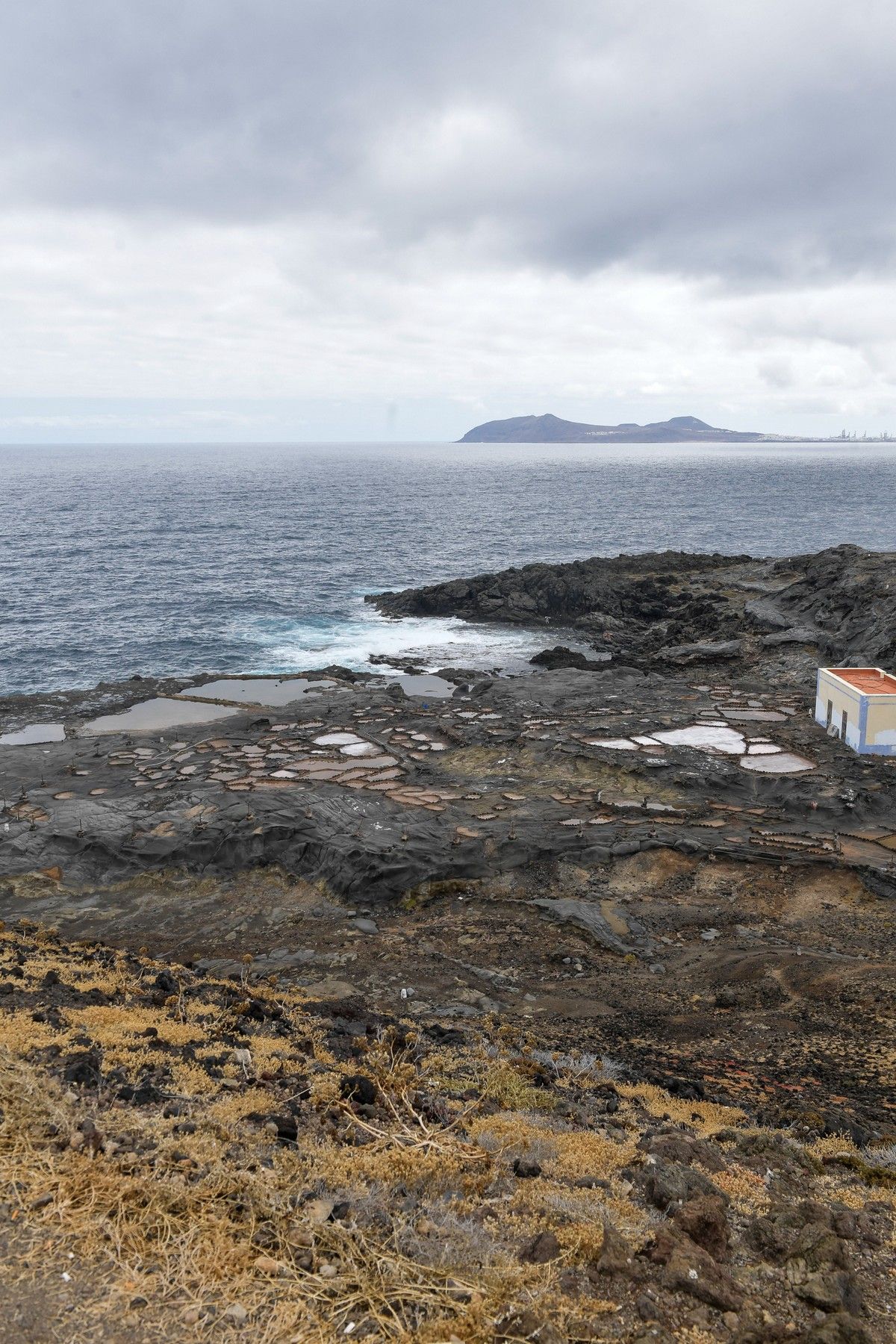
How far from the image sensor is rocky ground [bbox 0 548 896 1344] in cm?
488

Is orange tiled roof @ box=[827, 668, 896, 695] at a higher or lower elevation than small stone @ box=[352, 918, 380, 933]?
higher

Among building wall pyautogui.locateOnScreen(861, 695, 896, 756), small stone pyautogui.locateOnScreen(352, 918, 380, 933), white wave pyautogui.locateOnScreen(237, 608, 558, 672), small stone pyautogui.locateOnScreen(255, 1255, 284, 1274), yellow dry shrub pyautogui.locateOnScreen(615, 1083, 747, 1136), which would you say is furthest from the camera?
white wave pyautogui.locateOnScreen(237, 608, 558, 672)

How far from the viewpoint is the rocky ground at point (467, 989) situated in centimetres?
488

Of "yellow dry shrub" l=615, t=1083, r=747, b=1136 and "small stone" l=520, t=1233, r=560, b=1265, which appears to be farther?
"yellow dry shrub" l=615, t=1083, r=747, b=1136

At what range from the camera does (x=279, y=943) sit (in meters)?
13.4

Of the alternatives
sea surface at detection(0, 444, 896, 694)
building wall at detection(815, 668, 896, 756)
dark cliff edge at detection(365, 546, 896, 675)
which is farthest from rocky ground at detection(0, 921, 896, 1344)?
sea surface at detection(0, 444, 896, 694)

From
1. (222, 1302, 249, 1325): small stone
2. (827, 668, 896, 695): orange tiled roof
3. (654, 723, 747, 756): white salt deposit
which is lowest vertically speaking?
(654, 723, 747, 756): white salt deposit

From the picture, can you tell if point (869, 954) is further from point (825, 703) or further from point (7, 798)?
point (7, 798)

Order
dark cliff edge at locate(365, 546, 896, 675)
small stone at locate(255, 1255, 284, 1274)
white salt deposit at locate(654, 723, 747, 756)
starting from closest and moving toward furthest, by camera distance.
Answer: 1. small stone at locate(255, 1255, 284, 1274)
2. white salt deposit at locate(654, 723, 747, 756)
3. dark cliff edge at locate(365, 546, 896, 675)

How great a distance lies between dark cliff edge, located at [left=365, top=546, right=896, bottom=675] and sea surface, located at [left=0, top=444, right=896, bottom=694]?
320cm

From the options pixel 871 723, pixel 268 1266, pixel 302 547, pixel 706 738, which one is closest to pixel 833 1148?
pixel 268 1266

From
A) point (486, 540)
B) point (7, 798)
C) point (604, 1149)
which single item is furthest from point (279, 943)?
point (486, 540)

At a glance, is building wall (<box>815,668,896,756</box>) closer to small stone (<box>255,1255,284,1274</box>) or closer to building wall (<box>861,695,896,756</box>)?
building wall (<box>861,695,896,756</box>)

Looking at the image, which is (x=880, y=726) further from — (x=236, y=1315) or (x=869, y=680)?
(x=236, y=1315)
